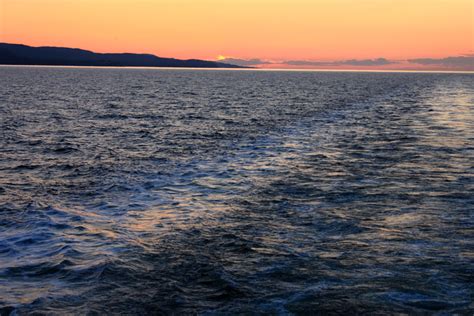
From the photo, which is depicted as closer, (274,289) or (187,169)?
(274,289)

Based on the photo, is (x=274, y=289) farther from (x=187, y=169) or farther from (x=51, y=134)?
(x=51, y=134)

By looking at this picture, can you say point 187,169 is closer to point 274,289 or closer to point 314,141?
point 314,141

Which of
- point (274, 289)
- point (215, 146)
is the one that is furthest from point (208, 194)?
point (215, 146)

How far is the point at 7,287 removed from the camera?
9.31 m

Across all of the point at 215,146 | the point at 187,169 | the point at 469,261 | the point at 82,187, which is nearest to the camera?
the point at 469,261

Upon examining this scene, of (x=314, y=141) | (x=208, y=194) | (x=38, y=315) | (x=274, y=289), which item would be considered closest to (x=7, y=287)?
(x=38, y=315)

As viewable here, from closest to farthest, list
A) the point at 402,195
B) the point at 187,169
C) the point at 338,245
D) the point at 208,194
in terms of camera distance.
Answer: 1. the point at 338,245
2. the point at 402,195
3. the point at 208,194
4. the point at 187,169

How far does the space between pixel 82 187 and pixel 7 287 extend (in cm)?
915

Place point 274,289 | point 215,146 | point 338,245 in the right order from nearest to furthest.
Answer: point 274,289, point 338,245, point 215,146

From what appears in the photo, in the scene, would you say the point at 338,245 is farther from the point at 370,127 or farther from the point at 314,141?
the point at 370,127

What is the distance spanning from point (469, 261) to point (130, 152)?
1968 cm

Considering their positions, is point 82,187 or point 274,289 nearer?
point 274,289

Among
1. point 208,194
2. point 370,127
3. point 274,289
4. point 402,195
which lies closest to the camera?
point 274,289

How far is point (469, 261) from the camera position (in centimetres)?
1018
